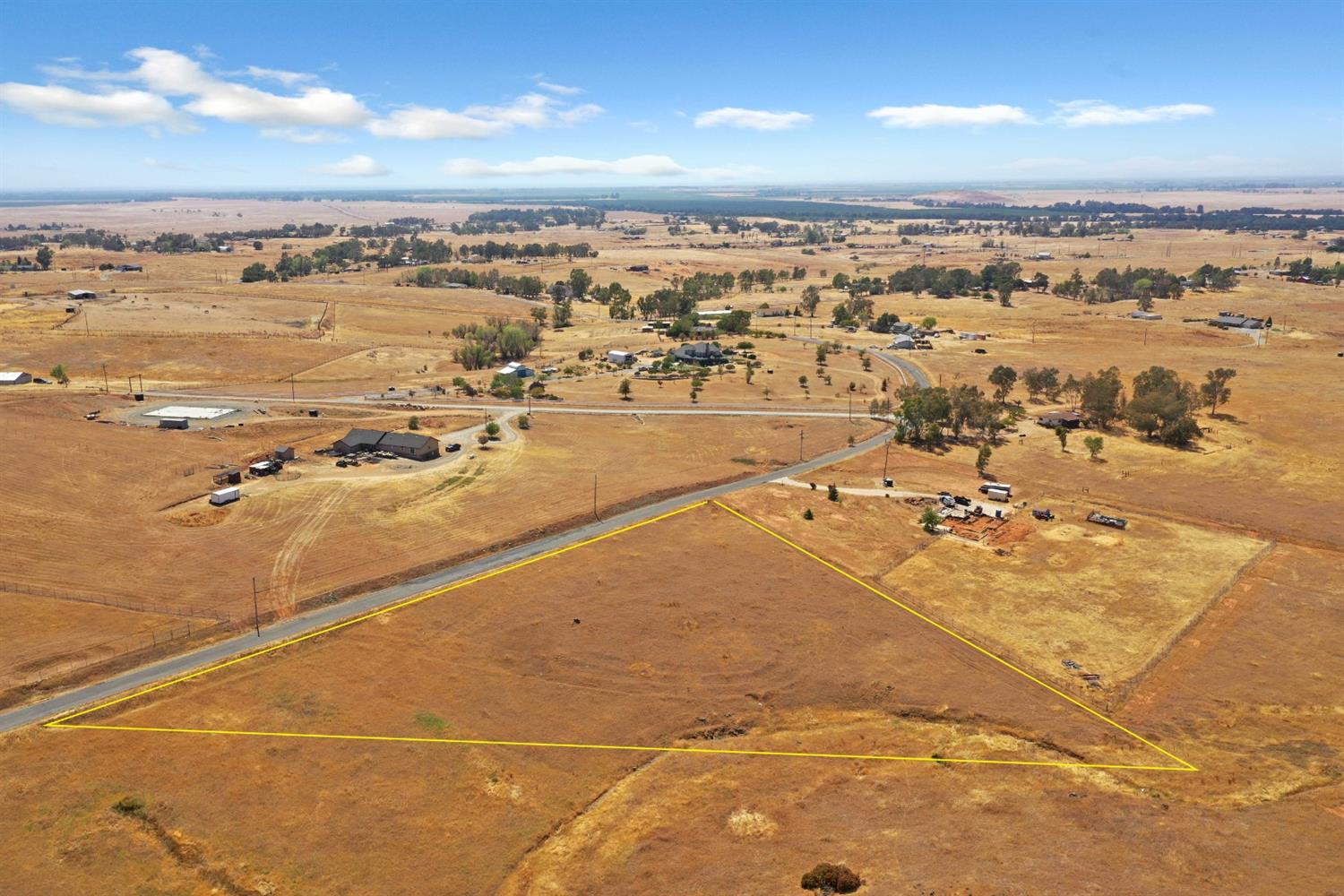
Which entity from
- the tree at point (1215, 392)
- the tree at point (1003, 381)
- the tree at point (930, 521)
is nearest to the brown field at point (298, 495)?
the tree at point (930, 521)

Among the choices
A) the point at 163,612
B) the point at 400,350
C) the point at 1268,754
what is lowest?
the point at 1268,754

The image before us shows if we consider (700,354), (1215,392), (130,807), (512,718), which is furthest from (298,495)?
(1215,392)

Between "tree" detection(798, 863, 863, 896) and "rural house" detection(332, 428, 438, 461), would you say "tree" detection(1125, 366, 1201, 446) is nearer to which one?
"tree" detection(798, 863, 863, 896)

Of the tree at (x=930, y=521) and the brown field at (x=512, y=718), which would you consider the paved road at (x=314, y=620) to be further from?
the tree at (x=930, y=521)

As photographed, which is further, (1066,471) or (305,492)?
(1066,471)

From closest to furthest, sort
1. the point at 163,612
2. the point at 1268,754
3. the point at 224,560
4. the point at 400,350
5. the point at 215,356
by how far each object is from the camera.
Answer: the point at 1268,754
the point at 163,612
the point at 224,560
the point at 215,356
the point at 400,350

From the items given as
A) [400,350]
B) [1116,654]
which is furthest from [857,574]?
[400,350]

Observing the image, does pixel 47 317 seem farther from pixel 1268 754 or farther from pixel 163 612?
pixel 1268 754
